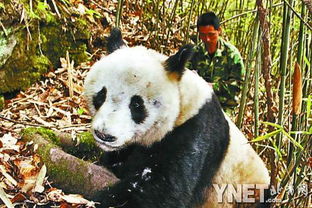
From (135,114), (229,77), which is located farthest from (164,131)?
(229,77)

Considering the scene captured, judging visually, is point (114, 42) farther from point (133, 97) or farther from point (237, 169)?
point (237, 169)

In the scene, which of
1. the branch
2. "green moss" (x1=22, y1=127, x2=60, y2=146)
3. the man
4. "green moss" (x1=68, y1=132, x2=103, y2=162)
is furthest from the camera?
the man

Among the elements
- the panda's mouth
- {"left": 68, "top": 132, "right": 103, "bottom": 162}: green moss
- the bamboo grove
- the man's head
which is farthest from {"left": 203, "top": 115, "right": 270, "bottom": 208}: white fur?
the man's head

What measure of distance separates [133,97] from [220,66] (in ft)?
7.45

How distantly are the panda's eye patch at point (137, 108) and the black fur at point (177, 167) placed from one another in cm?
23

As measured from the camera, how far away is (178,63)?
2982 millimetres

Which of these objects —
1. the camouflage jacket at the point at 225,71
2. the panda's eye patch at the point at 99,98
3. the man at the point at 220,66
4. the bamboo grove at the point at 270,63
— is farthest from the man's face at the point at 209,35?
the panda's eye patch at the point at 99,98

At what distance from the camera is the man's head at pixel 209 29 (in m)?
4.70

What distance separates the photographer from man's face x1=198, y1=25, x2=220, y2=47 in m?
4.74

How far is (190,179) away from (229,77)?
85.2 inches

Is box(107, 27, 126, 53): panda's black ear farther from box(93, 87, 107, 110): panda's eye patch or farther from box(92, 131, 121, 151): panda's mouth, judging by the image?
box(92, 131, 121, 151): panda's mouth

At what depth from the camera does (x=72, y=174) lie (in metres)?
3.49

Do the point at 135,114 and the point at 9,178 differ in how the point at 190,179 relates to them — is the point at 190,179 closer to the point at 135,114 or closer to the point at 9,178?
the point at 135,114

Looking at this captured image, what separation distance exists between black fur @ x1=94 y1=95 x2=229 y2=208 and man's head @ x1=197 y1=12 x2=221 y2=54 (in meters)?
1.66
